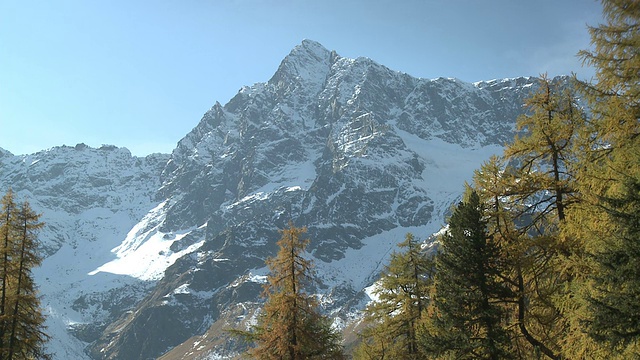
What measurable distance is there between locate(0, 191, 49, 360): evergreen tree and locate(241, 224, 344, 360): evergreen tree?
31.8 ft

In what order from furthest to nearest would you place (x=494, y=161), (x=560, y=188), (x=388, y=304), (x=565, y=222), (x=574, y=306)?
(x=388, y=304) < (x=494, y=161) < (x=560, y=188) < (x=565, y=222) < (x=574, y=306)

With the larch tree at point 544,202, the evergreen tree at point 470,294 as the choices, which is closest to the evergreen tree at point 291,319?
the evergreen tree at point 470,294

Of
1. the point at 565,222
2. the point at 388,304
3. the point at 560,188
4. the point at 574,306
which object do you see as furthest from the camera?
the point at 388,304

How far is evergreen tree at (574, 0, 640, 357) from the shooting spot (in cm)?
1097

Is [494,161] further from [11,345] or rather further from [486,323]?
[11,345]

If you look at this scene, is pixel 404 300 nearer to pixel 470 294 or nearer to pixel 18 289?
pixel 470 294

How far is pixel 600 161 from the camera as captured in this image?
43.5 ft

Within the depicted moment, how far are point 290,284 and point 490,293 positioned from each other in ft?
29.0

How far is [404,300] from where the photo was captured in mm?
25438

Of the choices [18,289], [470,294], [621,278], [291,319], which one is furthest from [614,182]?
[18,289]

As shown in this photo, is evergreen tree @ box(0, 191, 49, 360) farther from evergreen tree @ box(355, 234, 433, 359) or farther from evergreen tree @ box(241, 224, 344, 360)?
evergreen tree @ box(355, 234, 433, 359)

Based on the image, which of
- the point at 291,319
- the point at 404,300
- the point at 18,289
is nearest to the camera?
the point at 291,319

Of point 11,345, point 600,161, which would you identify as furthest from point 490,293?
point 11,345

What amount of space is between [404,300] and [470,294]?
8.68 meters
